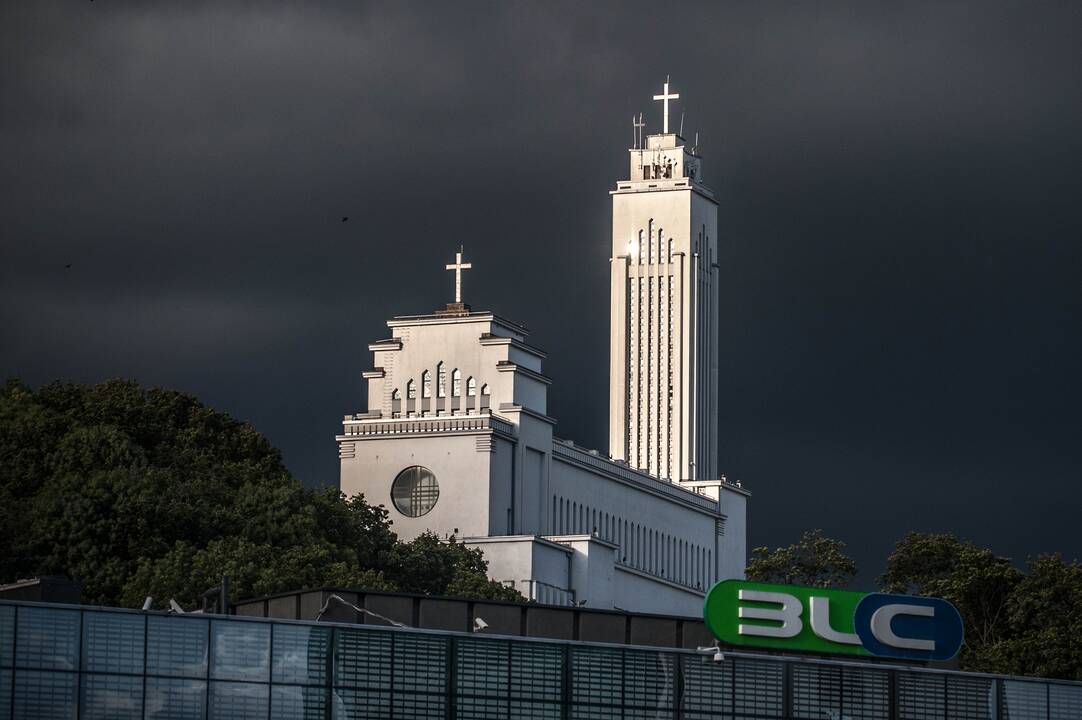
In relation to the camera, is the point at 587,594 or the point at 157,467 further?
the point at 587,594

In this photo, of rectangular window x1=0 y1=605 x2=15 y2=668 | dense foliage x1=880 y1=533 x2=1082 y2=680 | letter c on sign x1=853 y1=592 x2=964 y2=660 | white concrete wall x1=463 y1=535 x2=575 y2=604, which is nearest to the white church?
white concrete wall x1=463 y1=535 x2=575 y2=604

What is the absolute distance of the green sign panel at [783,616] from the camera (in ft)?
261

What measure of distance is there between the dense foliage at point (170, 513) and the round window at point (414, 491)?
661cm

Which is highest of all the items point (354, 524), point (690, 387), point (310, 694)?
point (690, 387)

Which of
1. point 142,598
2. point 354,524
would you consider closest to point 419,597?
point 142,598

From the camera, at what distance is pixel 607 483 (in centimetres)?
16938

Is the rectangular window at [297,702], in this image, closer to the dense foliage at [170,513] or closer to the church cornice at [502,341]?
the dense foliage at [170,513]

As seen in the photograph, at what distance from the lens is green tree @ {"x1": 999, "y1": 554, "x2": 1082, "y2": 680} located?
12862 centimetres

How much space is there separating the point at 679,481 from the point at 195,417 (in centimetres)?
5897

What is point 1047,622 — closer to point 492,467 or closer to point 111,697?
point 492,467

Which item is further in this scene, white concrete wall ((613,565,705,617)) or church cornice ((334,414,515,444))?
white concrete wall ((613,565,705,617))

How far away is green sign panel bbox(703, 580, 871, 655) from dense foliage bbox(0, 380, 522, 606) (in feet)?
133

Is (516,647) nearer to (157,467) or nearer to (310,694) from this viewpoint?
(310,694)

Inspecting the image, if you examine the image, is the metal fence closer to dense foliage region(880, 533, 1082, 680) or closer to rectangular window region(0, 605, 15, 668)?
rectangular window region(0, 605, 15, 668)
